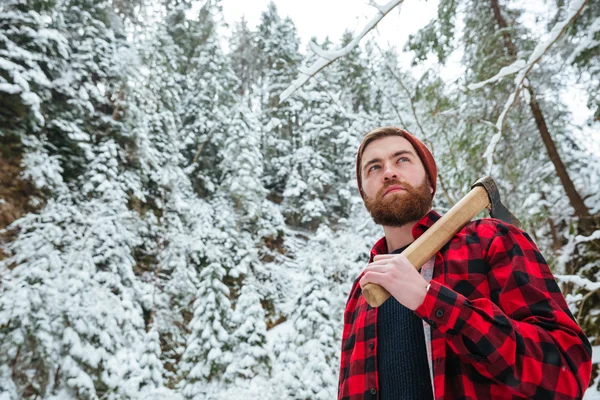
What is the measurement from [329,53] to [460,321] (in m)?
2.02

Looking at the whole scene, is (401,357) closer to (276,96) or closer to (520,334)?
(520,334)

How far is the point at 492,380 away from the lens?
1210 mm

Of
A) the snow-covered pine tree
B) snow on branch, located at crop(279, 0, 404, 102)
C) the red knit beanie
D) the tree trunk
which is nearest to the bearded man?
the red knit beanie

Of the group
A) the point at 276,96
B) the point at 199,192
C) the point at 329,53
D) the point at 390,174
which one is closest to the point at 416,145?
the point at 390,174

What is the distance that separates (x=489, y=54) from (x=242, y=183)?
12857 millimetres

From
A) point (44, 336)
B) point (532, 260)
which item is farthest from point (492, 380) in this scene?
point (44, 336)

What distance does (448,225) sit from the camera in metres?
1.58

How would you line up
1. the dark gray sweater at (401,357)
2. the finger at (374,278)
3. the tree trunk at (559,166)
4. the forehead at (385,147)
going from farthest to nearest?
the tree trunk at (559,166) → the forehead at (385,147) → the dark gray sweater at (401,357) → the finger at (374,278)

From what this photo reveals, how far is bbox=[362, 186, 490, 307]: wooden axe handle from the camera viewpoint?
4.32ft

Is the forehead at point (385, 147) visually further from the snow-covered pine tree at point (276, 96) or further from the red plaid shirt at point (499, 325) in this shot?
the snow-covered pine tree at point (276, 96)

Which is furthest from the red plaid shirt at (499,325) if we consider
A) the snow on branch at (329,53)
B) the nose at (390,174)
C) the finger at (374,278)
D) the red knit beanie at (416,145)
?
the snow on branch at (329,53)

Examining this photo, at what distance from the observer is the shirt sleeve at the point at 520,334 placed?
108 centimetres

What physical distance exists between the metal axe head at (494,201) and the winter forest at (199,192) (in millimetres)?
1306

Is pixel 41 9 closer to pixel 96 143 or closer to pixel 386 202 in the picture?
pixel 96 143
